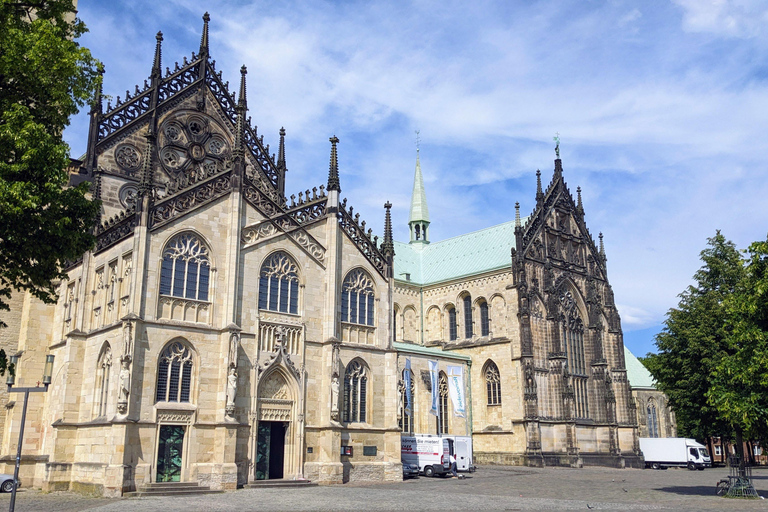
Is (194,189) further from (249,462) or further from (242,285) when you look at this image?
(249,462)

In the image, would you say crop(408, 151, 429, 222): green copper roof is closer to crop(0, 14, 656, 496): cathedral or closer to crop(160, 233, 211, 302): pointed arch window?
crop(0, 14, 656, 496): cathedral

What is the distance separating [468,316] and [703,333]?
97.2 ft

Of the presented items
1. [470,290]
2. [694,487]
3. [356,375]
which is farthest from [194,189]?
[470,290]

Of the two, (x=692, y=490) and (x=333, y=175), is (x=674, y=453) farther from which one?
(x=333, y=175)

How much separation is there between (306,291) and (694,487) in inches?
844

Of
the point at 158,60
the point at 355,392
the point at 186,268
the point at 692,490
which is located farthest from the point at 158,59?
the point at 692,490

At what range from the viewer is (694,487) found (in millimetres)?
34906

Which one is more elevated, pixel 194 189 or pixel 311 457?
pixel 194 189

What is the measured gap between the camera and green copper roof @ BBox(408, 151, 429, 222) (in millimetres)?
74812

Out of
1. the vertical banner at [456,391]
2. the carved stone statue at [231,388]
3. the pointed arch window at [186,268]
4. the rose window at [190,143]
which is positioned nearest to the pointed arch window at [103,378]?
the pointed arch window at [186,268]

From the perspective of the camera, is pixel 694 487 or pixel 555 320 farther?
pixel 555 320

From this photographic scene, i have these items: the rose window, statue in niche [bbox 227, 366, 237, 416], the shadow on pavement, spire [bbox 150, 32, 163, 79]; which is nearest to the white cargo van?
the shadow on pavement

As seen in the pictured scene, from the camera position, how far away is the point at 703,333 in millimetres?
31391

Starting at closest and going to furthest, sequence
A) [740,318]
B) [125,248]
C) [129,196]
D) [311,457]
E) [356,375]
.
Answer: [740,318], [125,248], [311,457], [356,375], [129,196]
